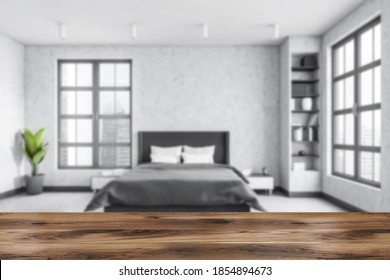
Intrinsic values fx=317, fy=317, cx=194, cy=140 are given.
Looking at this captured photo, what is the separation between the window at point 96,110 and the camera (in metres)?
6.21

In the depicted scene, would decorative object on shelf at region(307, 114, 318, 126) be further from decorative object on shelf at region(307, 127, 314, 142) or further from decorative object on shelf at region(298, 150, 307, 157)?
decorative object on shelf at region(298, 150, 307, 157)

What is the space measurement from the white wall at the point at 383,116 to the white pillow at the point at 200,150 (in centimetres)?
196

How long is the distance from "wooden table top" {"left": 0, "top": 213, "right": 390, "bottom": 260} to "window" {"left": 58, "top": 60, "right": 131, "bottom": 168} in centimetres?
529

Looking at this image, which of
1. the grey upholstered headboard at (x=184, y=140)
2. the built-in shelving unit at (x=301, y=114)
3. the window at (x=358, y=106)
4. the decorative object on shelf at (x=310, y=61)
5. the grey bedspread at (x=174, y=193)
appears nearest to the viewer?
the grey bedspread at (x=174, y=193)

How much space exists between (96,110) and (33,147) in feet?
4.30

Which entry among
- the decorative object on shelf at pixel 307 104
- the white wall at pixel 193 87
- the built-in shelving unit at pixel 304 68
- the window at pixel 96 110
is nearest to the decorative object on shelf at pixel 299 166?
the white wall at pixel 193 87

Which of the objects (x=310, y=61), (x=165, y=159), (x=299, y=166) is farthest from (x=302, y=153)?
(x=165, y=159)

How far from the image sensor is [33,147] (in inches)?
226

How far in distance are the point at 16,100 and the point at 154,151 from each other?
2720mm

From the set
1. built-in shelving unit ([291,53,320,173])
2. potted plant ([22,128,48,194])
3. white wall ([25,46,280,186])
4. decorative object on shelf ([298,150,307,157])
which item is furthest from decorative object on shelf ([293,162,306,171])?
potted plant ([22,128,48,194])

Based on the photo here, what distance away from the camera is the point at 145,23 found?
4.93 meters

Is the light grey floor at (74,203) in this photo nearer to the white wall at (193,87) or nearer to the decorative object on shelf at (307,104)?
the white wall at (193,87)
